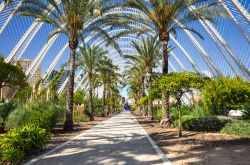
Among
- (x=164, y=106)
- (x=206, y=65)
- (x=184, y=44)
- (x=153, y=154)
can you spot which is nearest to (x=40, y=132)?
(x=153, y=154)

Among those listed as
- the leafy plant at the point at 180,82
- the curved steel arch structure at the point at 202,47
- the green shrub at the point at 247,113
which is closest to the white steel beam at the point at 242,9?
the curved steel arch structure at the point at 202,47

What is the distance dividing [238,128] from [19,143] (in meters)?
9.18

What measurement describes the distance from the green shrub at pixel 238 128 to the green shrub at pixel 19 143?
25.6ft

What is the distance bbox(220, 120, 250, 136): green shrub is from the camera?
15.1m

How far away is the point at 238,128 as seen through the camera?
1555cm

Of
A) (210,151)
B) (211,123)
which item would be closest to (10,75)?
(211,123)

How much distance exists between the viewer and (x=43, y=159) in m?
9.60

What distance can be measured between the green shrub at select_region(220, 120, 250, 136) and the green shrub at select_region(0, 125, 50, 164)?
779 centimetres

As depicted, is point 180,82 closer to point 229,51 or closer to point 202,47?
point 229,51

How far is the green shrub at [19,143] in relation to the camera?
8.84m

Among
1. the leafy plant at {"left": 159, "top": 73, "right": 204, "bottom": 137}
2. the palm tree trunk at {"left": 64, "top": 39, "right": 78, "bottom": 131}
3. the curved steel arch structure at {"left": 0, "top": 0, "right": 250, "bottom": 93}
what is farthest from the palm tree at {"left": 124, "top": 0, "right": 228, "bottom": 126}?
the leafy plant at {"left": 159, "top": 73, "right": 204, "bottom": 137}

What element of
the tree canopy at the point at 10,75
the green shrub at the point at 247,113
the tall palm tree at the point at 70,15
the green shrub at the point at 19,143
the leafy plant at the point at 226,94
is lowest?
the green shrub at the point at 19,143

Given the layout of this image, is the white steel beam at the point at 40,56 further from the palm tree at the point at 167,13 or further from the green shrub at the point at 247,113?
the green shrub at the point at 247,113

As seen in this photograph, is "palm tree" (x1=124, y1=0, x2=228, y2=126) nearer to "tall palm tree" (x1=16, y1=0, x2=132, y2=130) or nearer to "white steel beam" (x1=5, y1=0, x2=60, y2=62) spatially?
"tall palm tree" (x1=16, y1=0, x2=132, y2=130)
